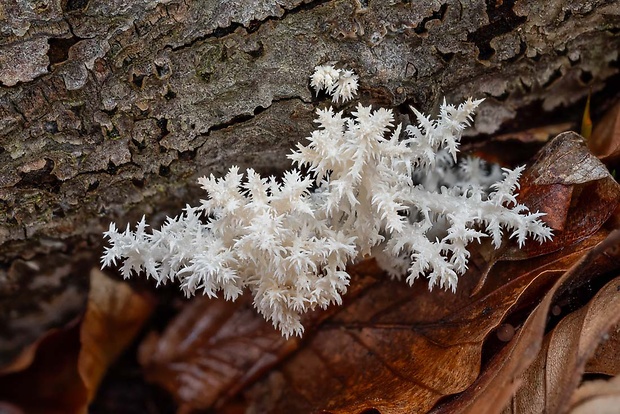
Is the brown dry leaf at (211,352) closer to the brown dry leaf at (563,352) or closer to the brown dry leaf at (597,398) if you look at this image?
the brown dry leaf at (563,352)

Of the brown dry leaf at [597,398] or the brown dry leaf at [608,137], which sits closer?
the brown dry leaf at [597,398]

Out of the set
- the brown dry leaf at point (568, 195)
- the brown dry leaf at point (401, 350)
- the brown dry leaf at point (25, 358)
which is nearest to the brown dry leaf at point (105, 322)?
the brown dry leaf at point (25, 358)

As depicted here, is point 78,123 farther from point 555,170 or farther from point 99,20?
point 555,170

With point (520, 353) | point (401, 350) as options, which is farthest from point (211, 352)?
point (520, 353)

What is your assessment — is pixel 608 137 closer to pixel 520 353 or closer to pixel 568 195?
pixel 568 195

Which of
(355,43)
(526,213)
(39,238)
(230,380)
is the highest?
(355,43)

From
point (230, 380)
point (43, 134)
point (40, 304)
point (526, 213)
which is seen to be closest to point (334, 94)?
point (526, 213)
